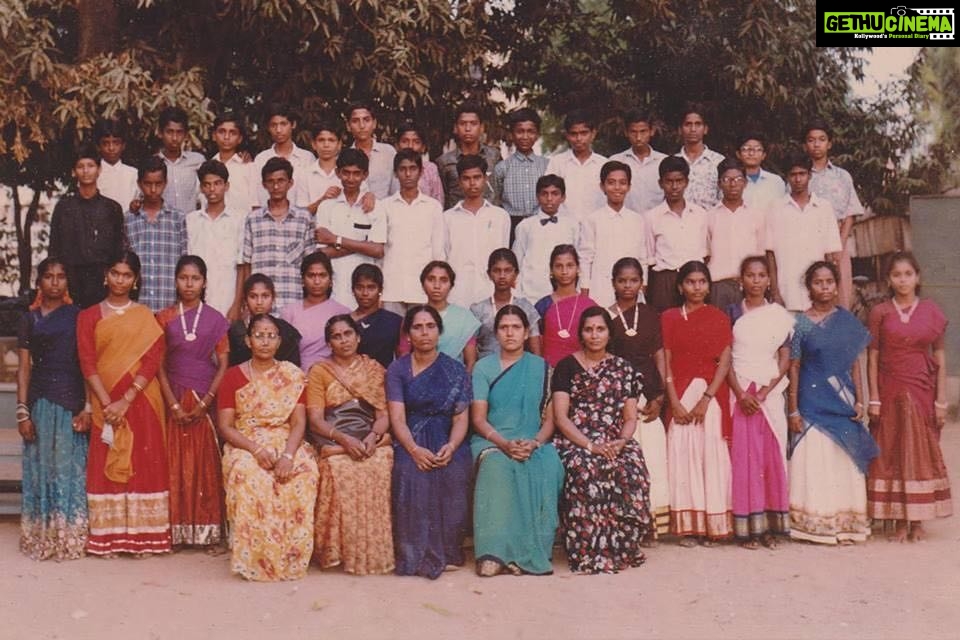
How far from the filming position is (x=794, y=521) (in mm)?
5879

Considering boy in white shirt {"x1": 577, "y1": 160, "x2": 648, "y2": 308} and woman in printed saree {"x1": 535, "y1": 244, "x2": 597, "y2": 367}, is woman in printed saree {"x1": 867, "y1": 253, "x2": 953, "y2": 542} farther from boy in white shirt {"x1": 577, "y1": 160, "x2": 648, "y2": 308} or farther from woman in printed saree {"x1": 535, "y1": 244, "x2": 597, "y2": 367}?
woman in printed saree {"x1": 535, "y1": 244, "x2": 597, "y2": 367}

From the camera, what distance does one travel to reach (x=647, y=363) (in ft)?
19.5

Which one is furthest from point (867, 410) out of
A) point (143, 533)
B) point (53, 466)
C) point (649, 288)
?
point (53, 466)

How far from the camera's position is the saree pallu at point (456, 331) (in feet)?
19.5

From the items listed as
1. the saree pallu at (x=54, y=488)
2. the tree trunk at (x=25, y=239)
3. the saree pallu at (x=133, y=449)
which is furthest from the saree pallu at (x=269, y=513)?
the tree trunk at (x=25, y=239)

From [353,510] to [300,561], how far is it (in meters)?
0.36

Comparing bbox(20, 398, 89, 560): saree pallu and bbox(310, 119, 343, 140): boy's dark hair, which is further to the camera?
bbox(310, 119, 343, 140): boy's dark hair

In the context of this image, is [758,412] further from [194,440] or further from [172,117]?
[172,117]

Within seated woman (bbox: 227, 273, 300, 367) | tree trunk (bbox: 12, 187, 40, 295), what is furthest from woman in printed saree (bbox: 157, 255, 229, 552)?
tree trunk (bbox: 12, 187, 40, 295)

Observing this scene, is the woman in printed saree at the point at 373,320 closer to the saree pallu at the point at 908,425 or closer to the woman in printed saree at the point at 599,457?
the woman in printed saree at the point at 599,457

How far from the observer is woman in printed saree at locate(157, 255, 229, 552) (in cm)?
572

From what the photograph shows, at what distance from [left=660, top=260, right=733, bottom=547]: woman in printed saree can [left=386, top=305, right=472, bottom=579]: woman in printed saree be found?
124 cm

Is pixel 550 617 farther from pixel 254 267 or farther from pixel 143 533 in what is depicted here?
pixel 254 267

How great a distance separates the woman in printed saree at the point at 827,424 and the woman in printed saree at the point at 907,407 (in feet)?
0.34
